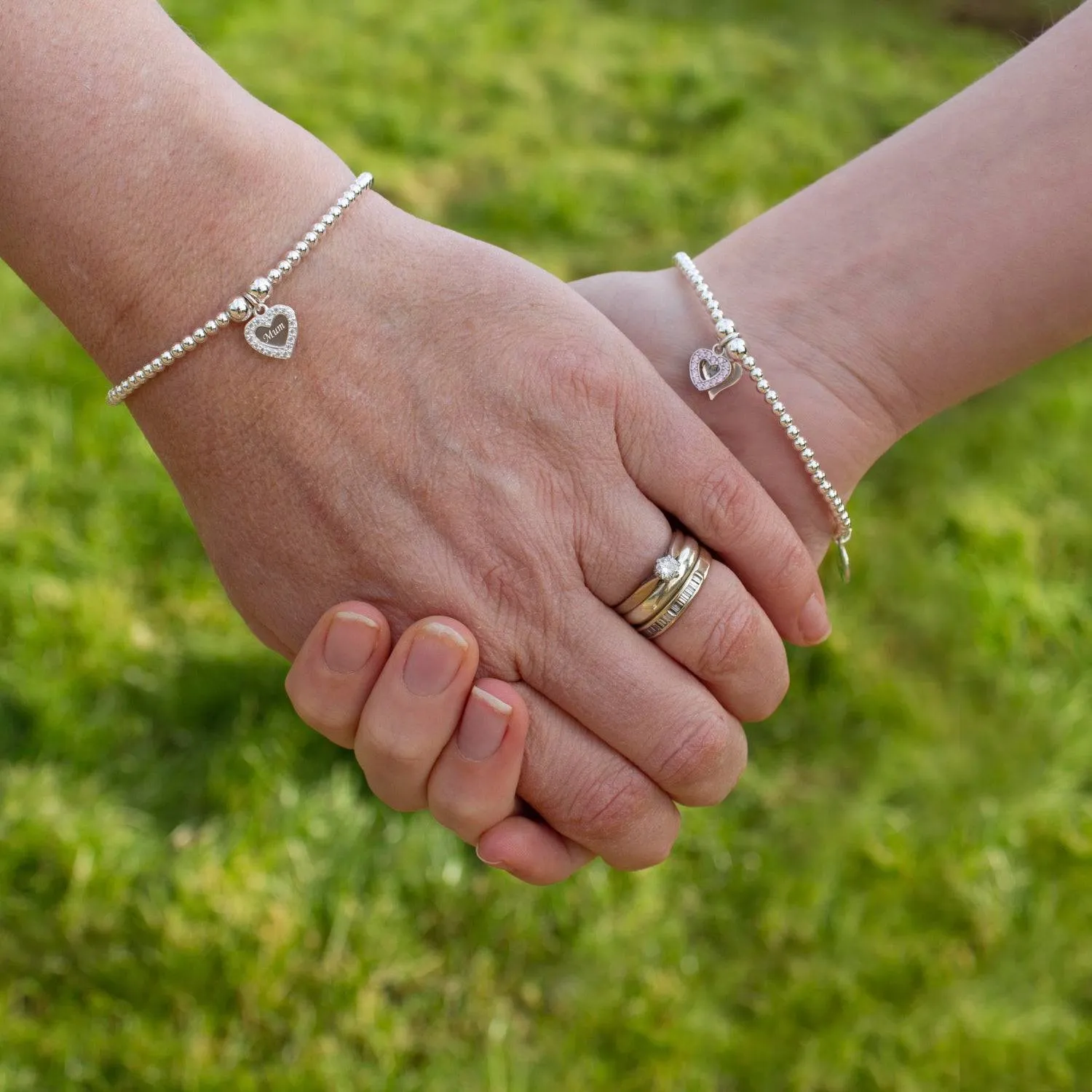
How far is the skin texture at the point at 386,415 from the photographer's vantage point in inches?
58.5

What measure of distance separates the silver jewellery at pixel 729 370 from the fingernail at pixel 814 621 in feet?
0.59

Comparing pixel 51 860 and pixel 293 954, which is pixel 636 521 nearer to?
pixel 293 954

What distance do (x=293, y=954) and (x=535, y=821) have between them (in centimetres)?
65

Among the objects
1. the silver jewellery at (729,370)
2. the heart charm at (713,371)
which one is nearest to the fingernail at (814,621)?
the silver jewellery at (729,370)

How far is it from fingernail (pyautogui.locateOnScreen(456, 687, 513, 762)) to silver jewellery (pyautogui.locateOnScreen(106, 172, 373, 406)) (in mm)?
577

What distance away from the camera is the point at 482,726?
159cm

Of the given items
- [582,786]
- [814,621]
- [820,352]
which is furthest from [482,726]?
[820,352]

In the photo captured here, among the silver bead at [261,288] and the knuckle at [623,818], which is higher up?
the silver bead at [261,288]

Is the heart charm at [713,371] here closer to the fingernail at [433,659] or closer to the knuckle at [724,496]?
the knuckle at [724,496]

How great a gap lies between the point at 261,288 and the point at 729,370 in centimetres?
73

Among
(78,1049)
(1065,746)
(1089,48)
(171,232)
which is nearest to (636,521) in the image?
(171,232)

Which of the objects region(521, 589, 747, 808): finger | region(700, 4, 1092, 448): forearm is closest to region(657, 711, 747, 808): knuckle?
region(521, 589, 747, 808): finger

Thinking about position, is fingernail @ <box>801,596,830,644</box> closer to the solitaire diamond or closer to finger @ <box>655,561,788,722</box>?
finger @ <box>655,561,788,722</box>

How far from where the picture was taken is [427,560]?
62.4 inches
